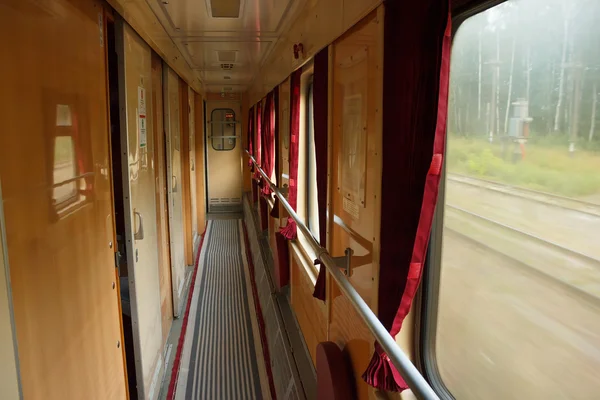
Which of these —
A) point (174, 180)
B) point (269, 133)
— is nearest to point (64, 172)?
point (174, 180)

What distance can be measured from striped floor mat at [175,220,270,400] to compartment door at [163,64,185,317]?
375mm

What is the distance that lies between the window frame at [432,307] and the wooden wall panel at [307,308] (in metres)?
1.18

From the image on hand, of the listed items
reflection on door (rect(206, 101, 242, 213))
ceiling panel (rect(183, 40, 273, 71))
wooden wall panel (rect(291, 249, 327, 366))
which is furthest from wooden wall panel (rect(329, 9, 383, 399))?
reflection on door (rect(206, 101, 242, 213))

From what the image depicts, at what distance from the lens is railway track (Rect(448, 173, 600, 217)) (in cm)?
179

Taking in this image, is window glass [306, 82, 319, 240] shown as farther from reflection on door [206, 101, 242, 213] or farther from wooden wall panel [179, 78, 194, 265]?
reflection on door [206, 101, 242, 213]

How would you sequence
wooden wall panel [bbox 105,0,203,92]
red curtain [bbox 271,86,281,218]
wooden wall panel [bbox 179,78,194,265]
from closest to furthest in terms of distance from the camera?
wooden wall panel [bbox 105,0,203,92] → red curtain [bbox 271,86,281,218] → wooden wall panel [bbox 179,78,194,265]

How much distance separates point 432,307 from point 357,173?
29.9 inches

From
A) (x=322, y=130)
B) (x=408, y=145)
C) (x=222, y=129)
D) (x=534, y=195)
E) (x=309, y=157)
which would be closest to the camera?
(x=408, y=145)

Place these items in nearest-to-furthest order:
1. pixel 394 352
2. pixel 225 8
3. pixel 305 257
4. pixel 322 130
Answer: pixel 394 352, pixel 322 130, pixel 225 8, pixel 305 257

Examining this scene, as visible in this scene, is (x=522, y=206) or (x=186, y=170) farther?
(x=186, y=170)

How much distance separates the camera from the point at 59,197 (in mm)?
1644

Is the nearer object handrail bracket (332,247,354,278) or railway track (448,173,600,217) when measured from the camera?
railway track (448,173,600,217)

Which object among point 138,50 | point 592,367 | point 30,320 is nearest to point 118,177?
point 138,50

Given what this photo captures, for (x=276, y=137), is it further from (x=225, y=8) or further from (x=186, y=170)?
(x=225, y=8)
